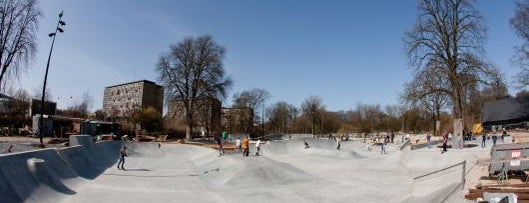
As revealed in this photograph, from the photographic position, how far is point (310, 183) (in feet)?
67.8

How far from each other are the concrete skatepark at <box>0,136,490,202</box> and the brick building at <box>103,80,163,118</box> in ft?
331

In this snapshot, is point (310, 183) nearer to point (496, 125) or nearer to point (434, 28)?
point (434, 28)

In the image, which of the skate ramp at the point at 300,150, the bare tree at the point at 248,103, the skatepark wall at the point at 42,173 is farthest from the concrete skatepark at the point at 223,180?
the bare tree at the point at 248,103

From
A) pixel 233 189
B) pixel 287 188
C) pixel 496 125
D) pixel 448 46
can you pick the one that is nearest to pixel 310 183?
pixel 287 188

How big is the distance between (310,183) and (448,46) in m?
17.6

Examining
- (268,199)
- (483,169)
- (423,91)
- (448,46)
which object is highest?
(448,46)

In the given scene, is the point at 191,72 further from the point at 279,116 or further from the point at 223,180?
the point at 279,116

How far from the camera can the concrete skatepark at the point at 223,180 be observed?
1413cm

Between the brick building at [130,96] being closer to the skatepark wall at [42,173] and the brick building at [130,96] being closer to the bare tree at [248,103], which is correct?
the bare tree at [248,103]

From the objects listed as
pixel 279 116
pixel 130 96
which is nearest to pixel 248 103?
pixel 279 116

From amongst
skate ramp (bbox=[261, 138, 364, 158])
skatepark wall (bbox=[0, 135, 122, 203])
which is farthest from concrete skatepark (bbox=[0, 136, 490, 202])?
skate ramp (bbox=[261, 138, 364, 158])

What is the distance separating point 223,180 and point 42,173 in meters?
8.57

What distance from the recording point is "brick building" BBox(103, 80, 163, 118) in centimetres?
12938

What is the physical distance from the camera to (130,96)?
5369 inches
